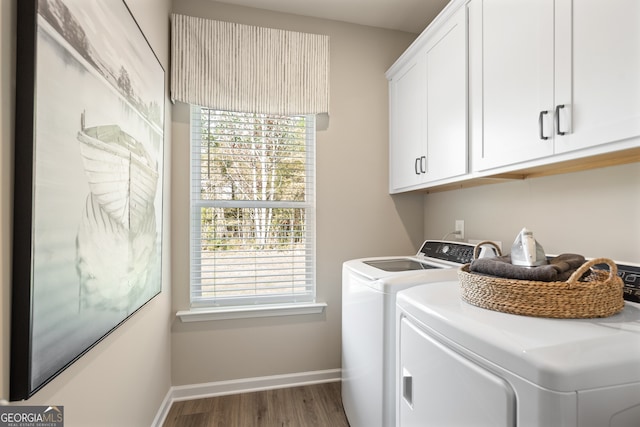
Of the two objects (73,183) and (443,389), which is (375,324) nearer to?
(443,389)

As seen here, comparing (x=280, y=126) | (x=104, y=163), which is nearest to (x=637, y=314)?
(x=104, y=163)

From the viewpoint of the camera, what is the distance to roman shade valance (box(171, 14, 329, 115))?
1926mm

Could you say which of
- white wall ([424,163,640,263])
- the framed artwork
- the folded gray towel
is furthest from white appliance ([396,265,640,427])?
the framed artwork

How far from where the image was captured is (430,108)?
177cm

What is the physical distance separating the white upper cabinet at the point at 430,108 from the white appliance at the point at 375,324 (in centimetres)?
51

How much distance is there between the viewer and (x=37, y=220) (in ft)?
2.29

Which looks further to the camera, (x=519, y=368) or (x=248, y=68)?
(x=248, y=68)

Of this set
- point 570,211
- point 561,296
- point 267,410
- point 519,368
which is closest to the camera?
point 519,368

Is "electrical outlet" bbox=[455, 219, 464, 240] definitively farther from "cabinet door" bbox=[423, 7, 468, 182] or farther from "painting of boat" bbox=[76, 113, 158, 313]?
"painting of boat" bbox=[76, 113, 158, 313]

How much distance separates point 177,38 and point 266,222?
1.35 metres

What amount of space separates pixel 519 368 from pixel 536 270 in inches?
12.9

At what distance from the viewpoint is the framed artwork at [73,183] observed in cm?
68

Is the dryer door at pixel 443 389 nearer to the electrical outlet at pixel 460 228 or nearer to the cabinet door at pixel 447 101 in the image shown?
the cabinet door at pixel 447 101

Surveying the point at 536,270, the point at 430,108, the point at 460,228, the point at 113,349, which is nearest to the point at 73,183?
the point at 113,349
